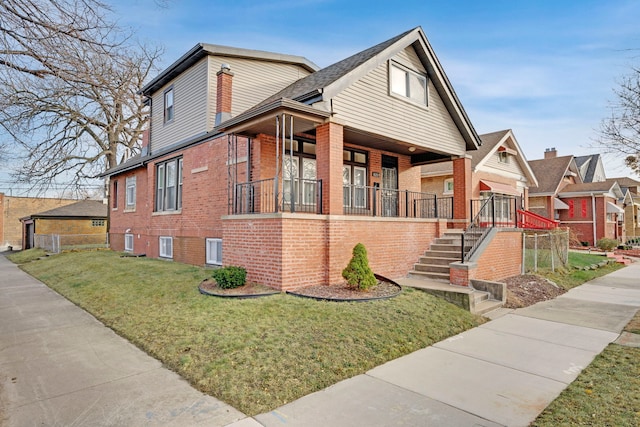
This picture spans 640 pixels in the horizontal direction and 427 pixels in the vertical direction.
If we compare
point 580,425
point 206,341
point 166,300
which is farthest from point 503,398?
point 166,300

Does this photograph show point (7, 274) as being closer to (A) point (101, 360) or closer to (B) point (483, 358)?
(A) point (101, 360)

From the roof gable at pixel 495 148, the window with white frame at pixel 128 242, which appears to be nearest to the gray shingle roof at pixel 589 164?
the roof gable at pixel 495 148

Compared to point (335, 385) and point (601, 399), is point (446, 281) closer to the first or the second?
point (601, 399)

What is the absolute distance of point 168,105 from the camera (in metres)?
15.9

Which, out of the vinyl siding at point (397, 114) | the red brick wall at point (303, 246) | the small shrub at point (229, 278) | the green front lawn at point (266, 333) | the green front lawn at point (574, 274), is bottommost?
the green front lawn at point (574, 274)

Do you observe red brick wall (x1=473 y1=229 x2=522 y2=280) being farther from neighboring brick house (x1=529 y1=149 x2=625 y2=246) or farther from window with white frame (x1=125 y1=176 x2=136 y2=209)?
neighboring brick house (x1=529 y1=149 x2=625 y2=246)

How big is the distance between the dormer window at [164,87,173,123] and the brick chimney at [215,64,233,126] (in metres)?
3.90

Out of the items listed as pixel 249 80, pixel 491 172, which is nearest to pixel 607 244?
pixel 491 172

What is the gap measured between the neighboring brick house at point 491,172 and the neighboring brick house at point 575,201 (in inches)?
270

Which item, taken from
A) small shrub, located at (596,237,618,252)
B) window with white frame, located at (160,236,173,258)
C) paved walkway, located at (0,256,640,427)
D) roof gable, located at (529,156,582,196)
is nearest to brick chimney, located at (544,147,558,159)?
roof gable, located at (529,156,582,196)

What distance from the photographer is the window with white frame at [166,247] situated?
48.9 feet

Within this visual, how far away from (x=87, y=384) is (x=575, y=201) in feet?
116

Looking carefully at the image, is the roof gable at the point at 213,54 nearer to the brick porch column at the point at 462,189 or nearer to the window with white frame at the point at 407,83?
the window with white frame at the point at 407,83

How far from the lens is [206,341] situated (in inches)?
212
